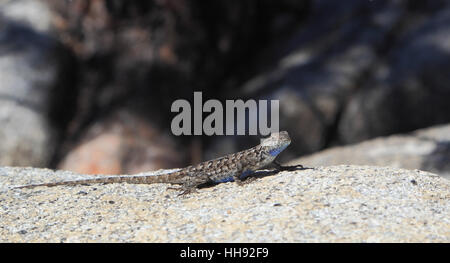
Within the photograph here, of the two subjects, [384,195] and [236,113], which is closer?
[384,195]

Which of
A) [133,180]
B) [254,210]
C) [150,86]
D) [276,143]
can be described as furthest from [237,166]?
[150,86]

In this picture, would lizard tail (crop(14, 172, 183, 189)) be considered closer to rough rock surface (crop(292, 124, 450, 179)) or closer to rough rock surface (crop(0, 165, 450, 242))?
rough rock surface (crop(0, 165, 450, 242))

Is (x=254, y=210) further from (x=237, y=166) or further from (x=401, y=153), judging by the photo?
(x=401, y=153)

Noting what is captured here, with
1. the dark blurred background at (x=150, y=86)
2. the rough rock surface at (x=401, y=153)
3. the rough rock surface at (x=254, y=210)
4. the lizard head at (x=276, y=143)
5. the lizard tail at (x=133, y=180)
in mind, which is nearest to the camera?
the rough rock surface at (x=254, y=210)

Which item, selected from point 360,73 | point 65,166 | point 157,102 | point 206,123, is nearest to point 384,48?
point 360,73

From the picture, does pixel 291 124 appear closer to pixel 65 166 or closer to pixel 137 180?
pixel 65 166

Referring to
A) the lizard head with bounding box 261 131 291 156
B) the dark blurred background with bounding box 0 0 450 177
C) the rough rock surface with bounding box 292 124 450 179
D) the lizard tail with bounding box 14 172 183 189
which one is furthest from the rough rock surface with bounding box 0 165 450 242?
the dark blurred background with bounding box 0 0 450 177

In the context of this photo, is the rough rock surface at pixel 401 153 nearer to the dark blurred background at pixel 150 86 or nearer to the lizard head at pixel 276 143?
the dark blurred background at pixel 150 86

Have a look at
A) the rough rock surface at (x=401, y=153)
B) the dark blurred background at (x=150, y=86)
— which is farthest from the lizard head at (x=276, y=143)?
the dark blurred background at (x=150, y=86)
